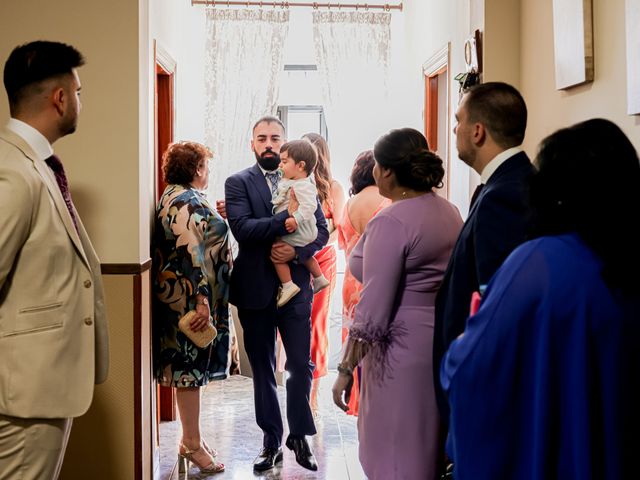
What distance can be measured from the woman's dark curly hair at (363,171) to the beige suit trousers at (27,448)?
231 cm

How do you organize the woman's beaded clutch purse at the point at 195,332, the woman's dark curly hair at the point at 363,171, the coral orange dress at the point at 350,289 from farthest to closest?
1. the woman's dark curly hair at the point at 363,171
2. the coral orange dress at the point at 350,289
3. the woman's beaded clutch purse at the point at 195,332

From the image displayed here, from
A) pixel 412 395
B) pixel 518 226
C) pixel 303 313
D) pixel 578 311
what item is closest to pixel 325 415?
pixel 303 313

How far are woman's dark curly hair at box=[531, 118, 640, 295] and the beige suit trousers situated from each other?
1.33 m

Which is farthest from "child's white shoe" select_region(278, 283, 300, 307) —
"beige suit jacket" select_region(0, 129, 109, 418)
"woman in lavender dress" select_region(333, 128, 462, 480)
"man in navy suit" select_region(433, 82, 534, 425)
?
"beige suit jacket" select_region(0, 129, 109, 418)

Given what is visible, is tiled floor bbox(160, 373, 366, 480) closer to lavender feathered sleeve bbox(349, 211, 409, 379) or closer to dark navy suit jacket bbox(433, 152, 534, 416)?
lavender feathered sleeve bbox(349, 211, 409, 379)

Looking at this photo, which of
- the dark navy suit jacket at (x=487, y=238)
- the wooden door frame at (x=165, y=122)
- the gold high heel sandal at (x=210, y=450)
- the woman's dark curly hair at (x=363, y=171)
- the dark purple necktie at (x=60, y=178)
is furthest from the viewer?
the wooden door frame at (x=165, y=122)

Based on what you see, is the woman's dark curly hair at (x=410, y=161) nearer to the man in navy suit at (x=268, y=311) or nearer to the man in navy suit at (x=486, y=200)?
the man in navy suit at (x=486, y=200)

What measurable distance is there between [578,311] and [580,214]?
0.55 feet

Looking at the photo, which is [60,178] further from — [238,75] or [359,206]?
[238,75]

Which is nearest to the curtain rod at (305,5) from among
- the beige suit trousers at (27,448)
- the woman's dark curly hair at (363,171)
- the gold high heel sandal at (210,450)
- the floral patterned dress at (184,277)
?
the woman's dark curly hair at (363,171)

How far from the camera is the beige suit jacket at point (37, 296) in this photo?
1811mm

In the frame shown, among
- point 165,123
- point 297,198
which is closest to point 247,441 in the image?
point 297,198

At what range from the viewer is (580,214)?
128 centimetres

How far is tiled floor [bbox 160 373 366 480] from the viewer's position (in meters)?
3.52
